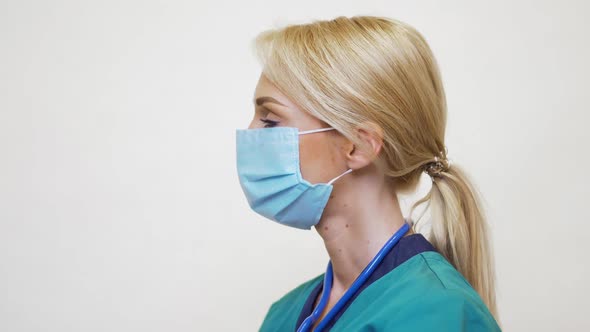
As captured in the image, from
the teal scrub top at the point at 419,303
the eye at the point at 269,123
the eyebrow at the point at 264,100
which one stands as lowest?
the teal scrub top at the point at 419,303

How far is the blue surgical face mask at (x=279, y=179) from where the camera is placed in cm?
175

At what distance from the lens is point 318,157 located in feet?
5.74

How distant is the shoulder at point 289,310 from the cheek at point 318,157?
430 millimetres

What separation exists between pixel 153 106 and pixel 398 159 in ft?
3.98

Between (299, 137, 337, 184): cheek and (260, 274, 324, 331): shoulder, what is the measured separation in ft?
1.41

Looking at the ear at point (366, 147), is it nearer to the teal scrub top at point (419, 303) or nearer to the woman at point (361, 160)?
the woman at point (361, 160)

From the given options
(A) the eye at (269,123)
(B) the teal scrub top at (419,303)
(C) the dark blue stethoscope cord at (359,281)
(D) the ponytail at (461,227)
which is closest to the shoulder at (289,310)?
(C) the dark blue stethoscope cord at (359,281)


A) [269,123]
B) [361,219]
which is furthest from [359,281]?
[269,123]

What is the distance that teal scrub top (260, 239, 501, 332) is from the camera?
1.49m

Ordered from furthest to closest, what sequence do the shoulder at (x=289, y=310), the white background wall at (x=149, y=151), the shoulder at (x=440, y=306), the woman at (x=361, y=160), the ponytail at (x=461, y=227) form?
the white background wall at (x=149, y=151), the shoulder at (x=289, y=310), the ponytail at (x=461, y=227), the woman at (x=361, y=160), the shoulder at (x=440, y=306)

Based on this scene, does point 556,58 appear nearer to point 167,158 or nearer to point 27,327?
point 167,158

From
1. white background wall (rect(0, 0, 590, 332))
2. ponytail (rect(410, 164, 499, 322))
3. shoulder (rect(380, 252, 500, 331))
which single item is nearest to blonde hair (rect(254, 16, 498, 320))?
ponytail (rect(410, 164, 499, 322))

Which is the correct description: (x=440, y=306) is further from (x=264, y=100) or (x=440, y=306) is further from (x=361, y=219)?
(x=264, y=100)

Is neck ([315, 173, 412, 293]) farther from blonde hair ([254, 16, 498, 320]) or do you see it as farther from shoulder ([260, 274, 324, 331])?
shoulder ([260, 274, 324, 331])
